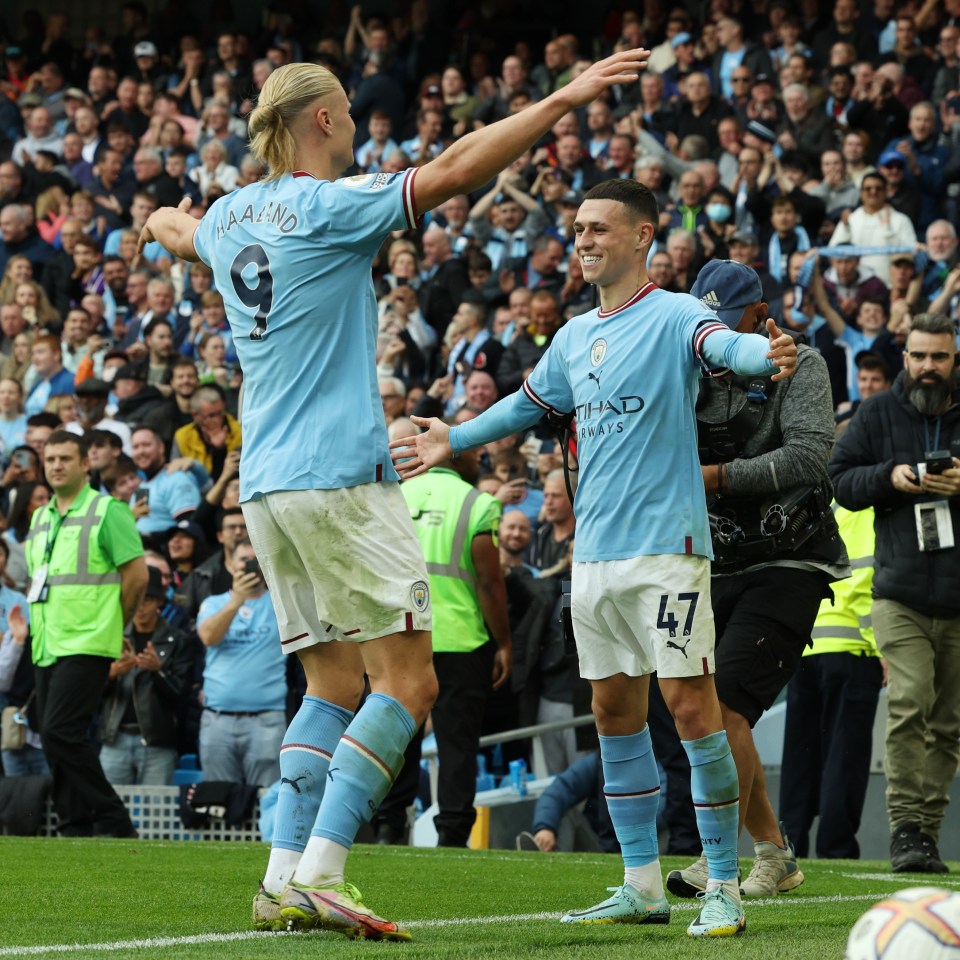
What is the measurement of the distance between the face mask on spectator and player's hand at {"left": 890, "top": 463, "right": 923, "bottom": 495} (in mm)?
7151

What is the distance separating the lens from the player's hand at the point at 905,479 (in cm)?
782

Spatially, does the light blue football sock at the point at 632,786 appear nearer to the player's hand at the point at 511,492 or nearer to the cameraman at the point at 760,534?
the cameraman at the point at 760,534

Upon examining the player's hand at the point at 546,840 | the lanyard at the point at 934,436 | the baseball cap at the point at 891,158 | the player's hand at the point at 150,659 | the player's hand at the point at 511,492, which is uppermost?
the baseball cap at the point at 891,158

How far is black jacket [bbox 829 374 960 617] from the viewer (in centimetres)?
795

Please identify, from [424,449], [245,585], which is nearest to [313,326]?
[424,449]

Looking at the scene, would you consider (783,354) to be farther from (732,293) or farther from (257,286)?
(732,293)

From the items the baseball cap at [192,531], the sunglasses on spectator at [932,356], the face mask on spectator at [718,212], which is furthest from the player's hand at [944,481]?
the face mask on spectator at [718,212]

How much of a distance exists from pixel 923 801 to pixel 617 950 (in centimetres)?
386

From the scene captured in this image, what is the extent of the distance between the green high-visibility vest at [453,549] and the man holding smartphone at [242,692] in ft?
6.49

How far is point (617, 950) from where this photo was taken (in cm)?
450

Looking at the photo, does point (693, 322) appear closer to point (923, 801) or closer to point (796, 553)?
point (796, 553)

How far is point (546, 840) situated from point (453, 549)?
6.05 feet

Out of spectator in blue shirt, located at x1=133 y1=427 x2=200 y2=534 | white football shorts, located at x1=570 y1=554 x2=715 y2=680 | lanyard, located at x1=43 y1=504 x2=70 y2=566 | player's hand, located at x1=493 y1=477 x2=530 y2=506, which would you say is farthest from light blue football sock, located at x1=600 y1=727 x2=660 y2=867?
spectator in blue shirt, located at x1=133 y1=427 x2=200 y2=534

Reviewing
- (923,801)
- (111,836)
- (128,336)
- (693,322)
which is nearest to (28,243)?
(128,336)
